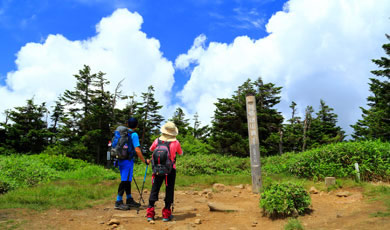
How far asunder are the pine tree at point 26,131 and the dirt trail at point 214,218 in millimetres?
30473

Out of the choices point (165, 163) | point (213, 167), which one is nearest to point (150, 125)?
point (213, 167)

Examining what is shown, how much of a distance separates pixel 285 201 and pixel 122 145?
11.8 ft

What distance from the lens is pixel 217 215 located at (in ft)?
19.2

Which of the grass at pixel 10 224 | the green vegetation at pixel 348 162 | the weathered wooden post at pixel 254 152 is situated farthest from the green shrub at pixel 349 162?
the grass at pixel 10 224

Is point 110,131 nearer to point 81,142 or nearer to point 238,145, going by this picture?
point 81,142

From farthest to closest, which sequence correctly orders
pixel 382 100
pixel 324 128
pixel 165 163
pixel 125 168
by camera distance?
pixel 324 128, pixel 382 100, pixel 125 168, pixel 165 163

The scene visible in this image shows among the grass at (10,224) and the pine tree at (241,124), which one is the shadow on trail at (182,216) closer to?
the grass at (10,224)

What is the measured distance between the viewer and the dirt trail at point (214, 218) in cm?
469

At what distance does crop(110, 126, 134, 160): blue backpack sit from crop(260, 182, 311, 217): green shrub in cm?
310

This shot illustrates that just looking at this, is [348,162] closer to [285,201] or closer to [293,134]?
[285,201]

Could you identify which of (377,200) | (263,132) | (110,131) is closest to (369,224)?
(377,200)

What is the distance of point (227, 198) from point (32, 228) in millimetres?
5022

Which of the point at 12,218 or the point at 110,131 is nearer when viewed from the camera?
the point at 12,218

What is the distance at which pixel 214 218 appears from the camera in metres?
5.64
